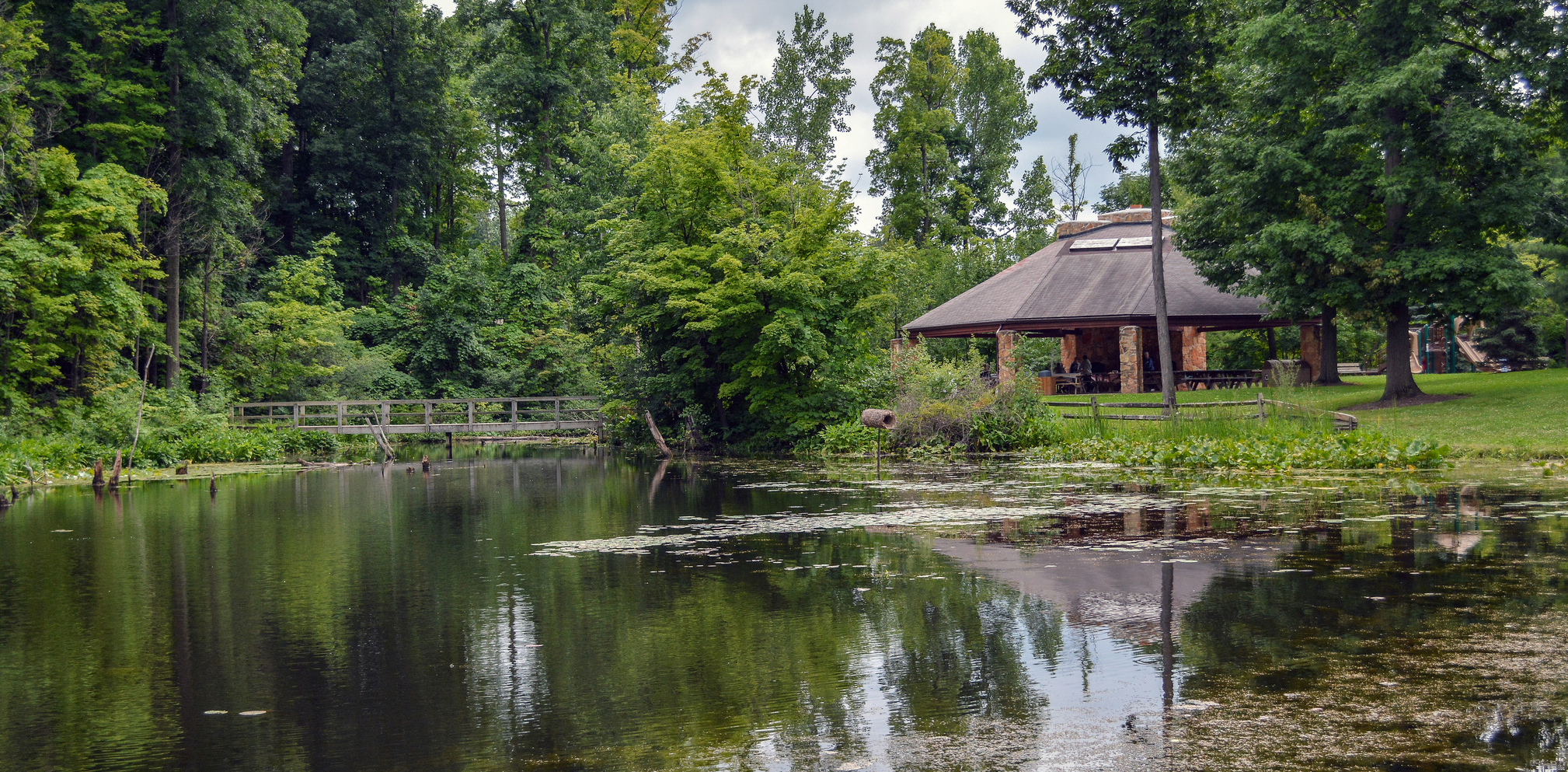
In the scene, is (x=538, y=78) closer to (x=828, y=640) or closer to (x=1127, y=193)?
(x=1127, y=193)

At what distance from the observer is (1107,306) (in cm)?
3244

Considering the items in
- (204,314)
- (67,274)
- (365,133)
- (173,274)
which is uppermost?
(365,133)

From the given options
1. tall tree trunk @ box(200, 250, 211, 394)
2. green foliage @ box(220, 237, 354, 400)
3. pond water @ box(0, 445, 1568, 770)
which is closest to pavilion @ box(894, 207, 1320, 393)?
pond water @ box(0, 445, 1568, 770)

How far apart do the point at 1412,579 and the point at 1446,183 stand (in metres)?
17.2

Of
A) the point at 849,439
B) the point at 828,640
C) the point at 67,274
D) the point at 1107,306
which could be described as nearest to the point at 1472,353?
the point at 1107,306

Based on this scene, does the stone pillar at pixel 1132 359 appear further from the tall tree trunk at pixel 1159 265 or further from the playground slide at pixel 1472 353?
the playground slide at pixel 1472 353

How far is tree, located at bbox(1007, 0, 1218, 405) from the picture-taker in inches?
934

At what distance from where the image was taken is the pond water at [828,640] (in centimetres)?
466

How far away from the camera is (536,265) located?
48250 mm

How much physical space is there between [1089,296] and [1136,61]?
410 inches

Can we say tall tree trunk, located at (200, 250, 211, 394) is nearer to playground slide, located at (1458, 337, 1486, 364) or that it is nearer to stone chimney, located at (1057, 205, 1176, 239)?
stone chimney, located at (1057, 205, 1176, 239)

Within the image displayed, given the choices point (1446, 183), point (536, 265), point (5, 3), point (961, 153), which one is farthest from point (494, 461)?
point (961, 153)

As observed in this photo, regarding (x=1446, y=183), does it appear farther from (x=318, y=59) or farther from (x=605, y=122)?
(x=318, y=59)

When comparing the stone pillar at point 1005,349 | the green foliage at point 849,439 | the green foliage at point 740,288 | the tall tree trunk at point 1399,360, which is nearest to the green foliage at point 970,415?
the green foliage at point 849,439
